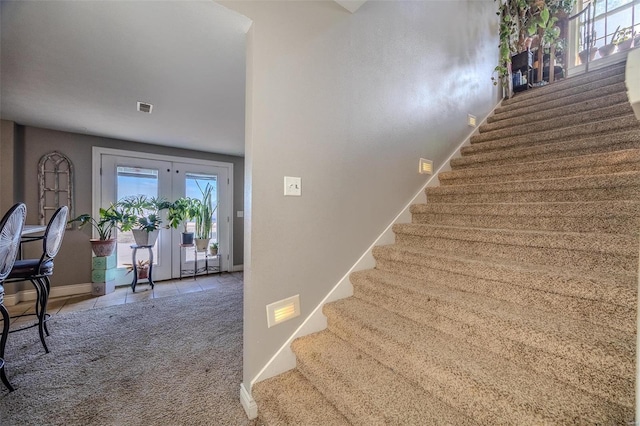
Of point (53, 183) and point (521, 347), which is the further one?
point (53, 183)

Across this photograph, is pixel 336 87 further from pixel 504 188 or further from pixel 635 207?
pixel 635 207

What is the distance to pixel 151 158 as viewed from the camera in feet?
12.6

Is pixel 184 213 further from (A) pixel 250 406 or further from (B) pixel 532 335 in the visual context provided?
(B) pixel 532 335

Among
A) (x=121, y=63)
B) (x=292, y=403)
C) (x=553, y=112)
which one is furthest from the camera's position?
Result: (x=553, y=112)

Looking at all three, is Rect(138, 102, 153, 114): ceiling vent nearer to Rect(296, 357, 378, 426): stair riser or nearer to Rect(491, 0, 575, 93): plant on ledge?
Rect(296, 357, 378, 426): stair riser

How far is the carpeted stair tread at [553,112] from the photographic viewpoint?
2247mm

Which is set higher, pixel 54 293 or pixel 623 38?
pixel 623 38

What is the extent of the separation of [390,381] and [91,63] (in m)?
2.85

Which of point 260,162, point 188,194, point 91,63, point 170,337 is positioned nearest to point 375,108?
point 260,162

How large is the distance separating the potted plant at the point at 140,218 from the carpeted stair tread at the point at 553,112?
4725 mm

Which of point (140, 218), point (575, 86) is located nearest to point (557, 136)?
point (575, 86)

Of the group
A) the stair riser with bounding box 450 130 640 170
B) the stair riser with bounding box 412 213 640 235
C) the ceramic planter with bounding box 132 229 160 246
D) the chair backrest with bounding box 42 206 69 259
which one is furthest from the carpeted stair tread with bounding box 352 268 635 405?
the ceramic planter with bounding box 132 229 160 246

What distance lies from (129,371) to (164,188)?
3.00m

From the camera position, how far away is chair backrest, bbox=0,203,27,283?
51.1 inches
